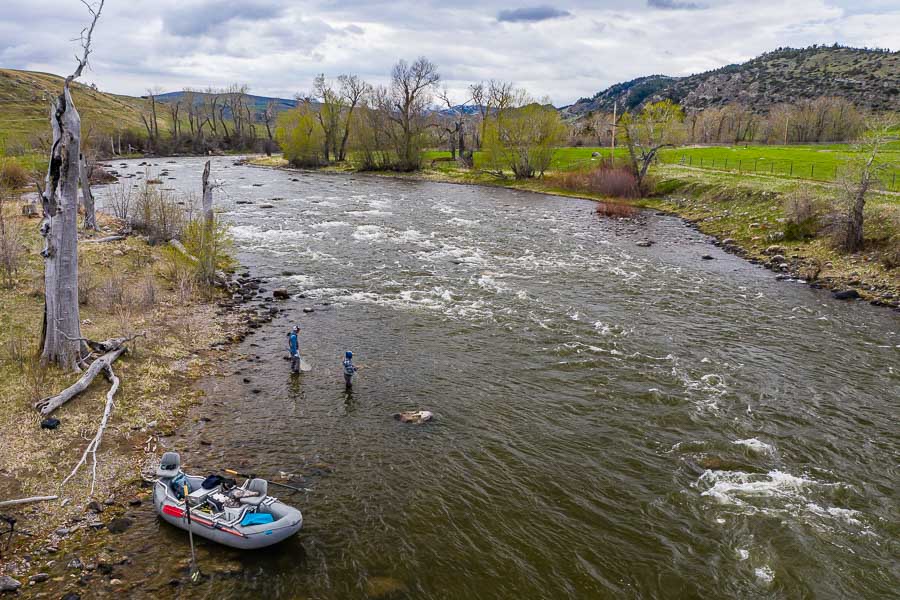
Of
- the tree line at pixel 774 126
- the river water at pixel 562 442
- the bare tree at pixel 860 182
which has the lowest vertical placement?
the river water at pixel 562 442

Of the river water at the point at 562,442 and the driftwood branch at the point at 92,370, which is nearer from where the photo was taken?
the river water at the point at 562,442

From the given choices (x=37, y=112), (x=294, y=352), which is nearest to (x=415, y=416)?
(x=294, y=352)

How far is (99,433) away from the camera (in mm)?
14398

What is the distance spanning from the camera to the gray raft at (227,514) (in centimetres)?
1162

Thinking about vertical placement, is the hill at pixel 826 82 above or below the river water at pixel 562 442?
above

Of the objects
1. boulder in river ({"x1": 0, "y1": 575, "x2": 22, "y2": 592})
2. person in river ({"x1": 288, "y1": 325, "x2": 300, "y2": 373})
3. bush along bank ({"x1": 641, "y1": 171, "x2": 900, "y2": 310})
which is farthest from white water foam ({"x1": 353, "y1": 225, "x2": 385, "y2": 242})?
boulder in river ({"x1": 0, "y1": 575, "x2": 22, "y2": 592})

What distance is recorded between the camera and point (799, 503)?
43.9 feet

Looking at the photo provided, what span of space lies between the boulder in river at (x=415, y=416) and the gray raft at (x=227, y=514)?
516cm

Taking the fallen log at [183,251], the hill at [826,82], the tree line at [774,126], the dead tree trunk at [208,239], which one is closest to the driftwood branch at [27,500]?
the dead tree trunk at [208,239]

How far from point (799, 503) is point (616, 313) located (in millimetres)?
13735

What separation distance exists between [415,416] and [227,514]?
6565mm

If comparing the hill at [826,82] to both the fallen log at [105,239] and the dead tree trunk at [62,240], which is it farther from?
the dead tree trunk at [62,240]

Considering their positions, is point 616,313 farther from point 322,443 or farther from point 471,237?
point 471,237

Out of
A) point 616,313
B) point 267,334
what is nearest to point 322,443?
point 267,334
